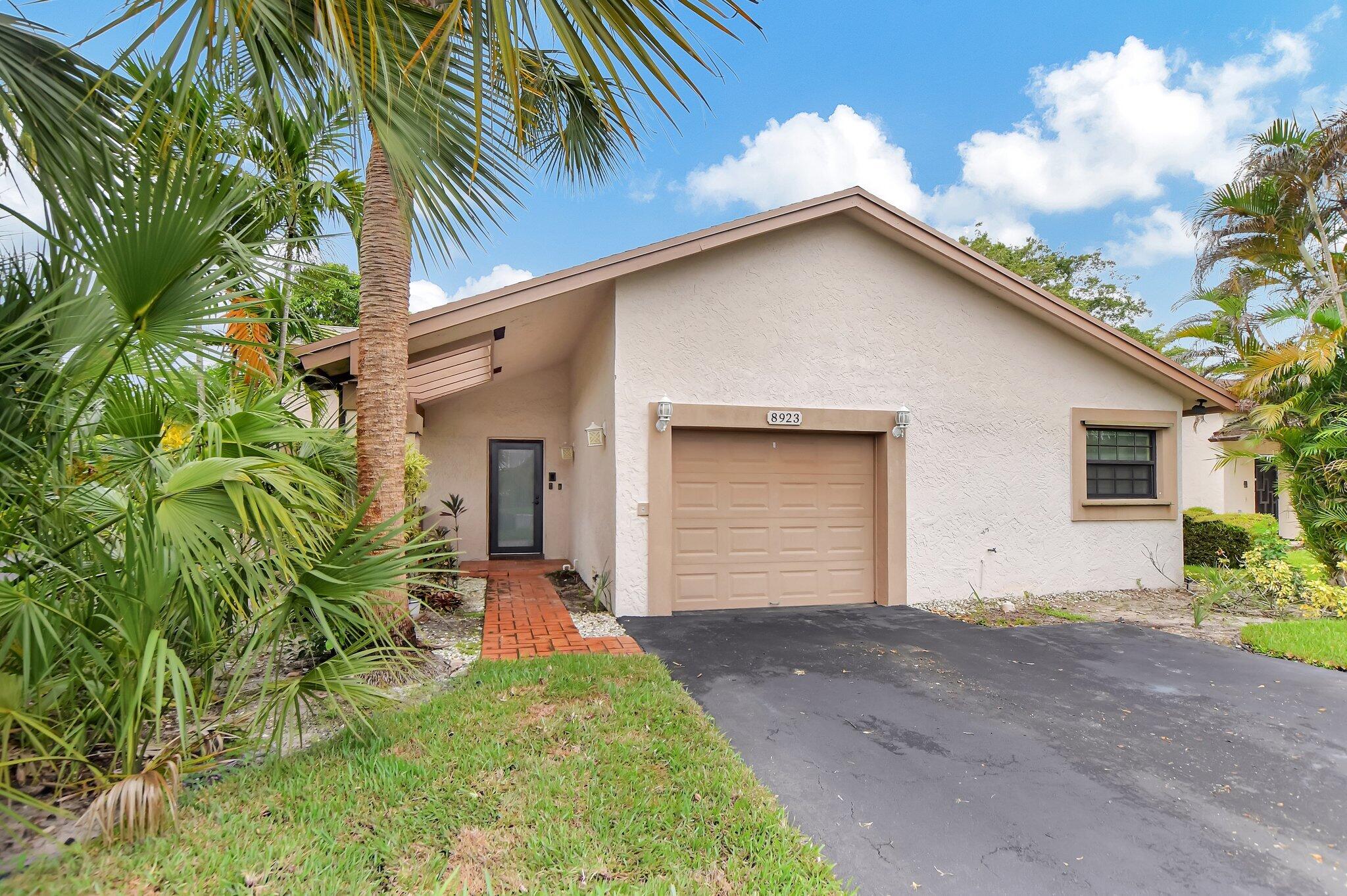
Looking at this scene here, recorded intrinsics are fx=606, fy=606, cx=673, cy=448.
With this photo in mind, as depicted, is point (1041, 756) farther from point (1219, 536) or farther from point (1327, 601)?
point (1219, 536)

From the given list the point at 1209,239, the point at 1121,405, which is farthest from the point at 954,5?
the point at 1121,405

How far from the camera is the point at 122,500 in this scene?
11.6 feet

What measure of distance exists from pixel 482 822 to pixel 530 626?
12.6 feet

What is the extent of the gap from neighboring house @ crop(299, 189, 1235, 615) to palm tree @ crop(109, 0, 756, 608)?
1.37m

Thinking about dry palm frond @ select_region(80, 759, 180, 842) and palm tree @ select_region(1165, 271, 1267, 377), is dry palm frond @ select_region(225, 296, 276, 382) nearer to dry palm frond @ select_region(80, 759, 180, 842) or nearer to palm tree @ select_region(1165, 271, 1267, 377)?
dry palm frond @ select_region(80, 759, 180, 842)

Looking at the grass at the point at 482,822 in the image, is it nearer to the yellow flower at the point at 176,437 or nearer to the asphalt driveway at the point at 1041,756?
the asphalt driveway at the point at 1041,756

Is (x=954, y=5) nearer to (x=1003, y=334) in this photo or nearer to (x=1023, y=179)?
(x=1003, y=334)

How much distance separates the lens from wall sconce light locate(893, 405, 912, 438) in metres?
7.89

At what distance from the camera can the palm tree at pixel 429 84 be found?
200 cm

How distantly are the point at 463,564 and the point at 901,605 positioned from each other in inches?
299

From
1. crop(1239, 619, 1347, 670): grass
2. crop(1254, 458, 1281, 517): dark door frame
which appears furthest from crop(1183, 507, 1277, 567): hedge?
crop(1254, 458, 1281, 517): dark door frame

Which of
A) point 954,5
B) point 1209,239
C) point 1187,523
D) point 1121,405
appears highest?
point 954,5

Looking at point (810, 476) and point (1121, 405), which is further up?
point (1121, 405)

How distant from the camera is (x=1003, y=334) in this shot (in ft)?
27.8
